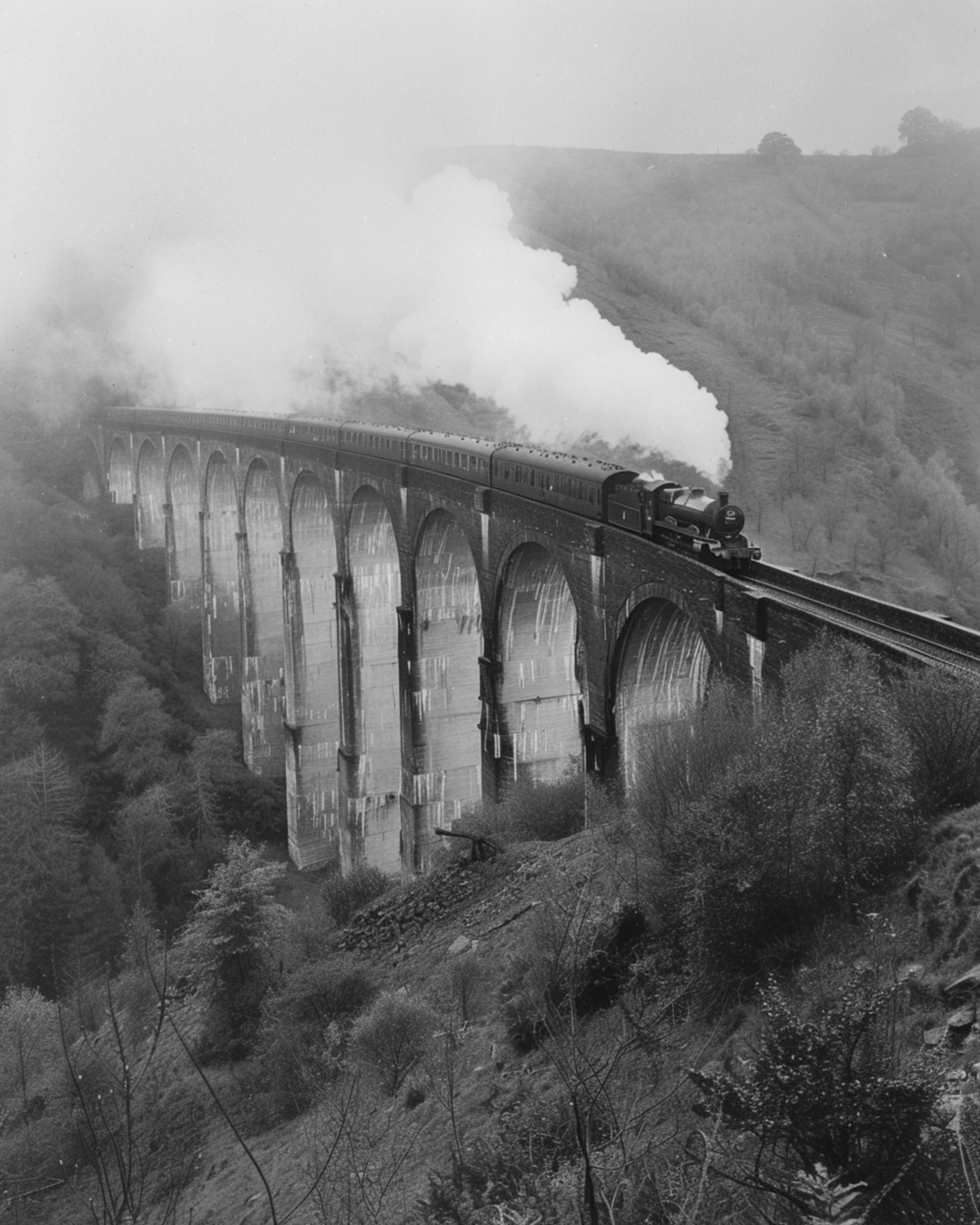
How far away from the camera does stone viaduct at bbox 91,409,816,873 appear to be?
16.4 metres

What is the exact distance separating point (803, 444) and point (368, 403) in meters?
27.0

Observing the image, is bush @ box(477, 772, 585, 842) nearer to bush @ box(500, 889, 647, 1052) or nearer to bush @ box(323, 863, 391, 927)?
bush @ box(323, 863, 391, 927)

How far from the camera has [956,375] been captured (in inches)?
3157

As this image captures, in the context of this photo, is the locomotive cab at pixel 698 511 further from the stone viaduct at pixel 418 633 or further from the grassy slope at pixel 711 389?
the grassy slope at pixel 711 389

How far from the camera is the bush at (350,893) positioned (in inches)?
768

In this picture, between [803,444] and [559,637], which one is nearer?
[559,637]

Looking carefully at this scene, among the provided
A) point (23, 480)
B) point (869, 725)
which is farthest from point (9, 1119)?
point (23, 480)

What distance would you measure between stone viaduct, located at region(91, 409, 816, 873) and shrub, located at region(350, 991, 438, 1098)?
423 centimetres

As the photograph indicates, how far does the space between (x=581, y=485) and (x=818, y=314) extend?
80293mm

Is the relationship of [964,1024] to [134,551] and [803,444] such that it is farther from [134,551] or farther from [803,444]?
[803,444]

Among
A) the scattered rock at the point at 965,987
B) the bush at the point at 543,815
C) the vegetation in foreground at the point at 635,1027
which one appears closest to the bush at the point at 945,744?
the vegetation in foreground at the point at 635,1027

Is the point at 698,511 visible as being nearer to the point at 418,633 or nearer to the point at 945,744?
the point at 945,744

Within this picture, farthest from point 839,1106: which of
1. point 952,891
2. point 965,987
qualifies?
point 952,891

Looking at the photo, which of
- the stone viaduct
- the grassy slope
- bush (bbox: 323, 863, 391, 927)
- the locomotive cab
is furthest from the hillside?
the locomotive cab
